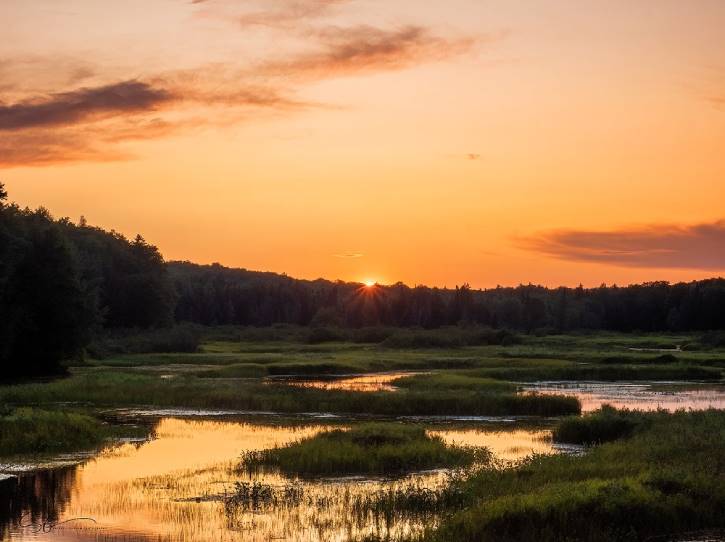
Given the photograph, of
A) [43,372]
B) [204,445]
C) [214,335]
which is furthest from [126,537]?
[214,335]

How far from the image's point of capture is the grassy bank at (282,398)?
174 ft

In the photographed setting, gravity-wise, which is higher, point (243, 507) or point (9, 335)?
point (9, 335)

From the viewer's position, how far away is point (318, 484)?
98.1 feet

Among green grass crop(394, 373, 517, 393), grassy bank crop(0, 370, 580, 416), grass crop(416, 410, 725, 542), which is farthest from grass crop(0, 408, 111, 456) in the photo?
green grass crop(394, 373, 517, 393)

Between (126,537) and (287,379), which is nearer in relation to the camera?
(126,537)

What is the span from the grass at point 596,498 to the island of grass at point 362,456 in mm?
3726

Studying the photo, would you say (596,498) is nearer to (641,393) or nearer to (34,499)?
(34,499)

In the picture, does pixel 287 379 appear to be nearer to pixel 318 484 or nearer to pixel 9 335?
pixel 9 335

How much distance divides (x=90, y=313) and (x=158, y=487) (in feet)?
193

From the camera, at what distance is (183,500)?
27516 millimetres

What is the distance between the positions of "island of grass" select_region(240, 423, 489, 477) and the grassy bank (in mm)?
15900

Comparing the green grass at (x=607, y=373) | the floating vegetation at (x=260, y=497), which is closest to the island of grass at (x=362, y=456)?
the floating vegetation at (x=260, y=497)

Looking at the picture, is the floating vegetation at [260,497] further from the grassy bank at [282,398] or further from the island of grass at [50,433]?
the grassy bank at [282,398]

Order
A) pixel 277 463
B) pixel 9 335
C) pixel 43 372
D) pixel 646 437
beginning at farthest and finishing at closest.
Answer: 1. pixel 43 372
2. pixel 9 335
3. pixel 646 437
4. pixel 277 463
